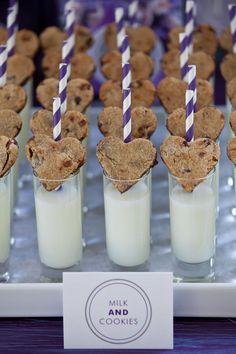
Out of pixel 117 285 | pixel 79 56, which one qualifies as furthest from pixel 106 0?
pixel 117 285

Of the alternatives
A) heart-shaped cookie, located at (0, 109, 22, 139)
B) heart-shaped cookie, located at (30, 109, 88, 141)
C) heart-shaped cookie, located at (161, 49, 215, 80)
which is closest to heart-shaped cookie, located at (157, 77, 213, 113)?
heart-shaped cookie, located at (161, 49, 215, 80)

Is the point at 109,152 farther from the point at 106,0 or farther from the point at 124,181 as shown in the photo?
the point at 106,0

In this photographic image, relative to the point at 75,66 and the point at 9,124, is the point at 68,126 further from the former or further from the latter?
the point at 75,66

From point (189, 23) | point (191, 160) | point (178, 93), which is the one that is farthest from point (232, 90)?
point (191, 160)

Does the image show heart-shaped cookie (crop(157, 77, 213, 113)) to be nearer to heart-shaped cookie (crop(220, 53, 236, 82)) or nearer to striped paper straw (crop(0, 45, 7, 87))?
heart-shaped cookie (crop(220, 53, 236, 82))

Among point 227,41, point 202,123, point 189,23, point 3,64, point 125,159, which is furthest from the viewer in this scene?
point 227,41

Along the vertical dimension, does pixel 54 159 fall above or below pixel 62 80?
below
